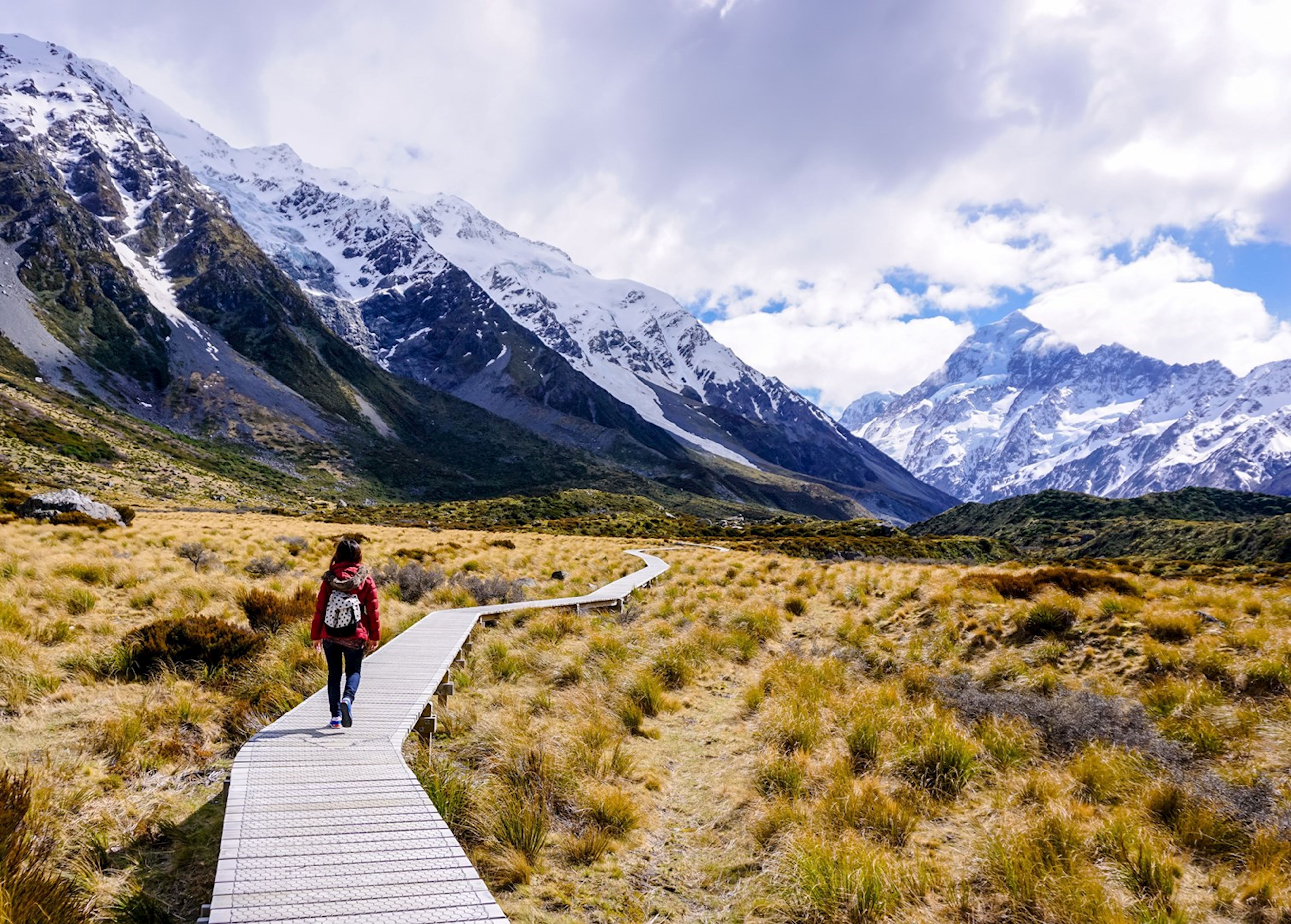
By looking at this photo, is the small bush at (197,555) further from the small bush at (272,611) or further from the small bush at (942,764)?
the small bush at (942,764)

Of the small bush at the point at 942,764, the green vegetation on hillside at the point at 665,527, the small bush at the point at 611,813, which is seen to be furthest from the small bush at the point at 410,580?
the green vegetation on hillside at the point at 665,527

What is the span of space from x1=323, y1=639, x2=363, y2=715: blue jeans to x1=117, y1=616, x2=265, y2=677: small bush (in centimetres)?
309

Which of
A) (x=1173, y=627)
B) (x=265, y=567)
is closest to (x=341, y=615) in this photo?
(x=1173, y=627)

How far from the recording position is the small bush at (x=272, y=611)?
11375 mm

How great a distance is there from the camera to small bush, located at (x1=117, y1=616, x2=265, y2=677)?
8.65 meters

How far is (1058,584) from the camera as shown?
531 inches

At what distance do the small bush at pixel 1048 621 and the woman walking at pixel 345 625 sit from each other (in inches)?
427

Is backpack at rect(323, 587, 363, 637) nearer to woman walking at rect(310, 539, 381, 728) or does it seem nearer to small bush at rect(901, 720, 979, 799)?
woman walking at rect(310, 539, 381, 728)

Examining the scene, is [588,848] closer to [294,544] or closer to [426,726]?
[426,726]

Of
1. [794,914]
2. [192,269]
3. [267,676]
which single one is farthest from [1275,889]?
[192,269]

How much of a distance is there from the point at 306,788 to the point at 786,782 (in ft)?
15.1

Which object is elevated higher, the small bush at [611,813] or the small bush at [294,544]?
the small bush at [611,813]

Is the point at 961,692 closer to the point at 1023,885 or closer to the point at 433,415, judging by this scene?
the point at 1023,885

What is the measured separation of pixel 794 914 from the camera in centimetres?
456
